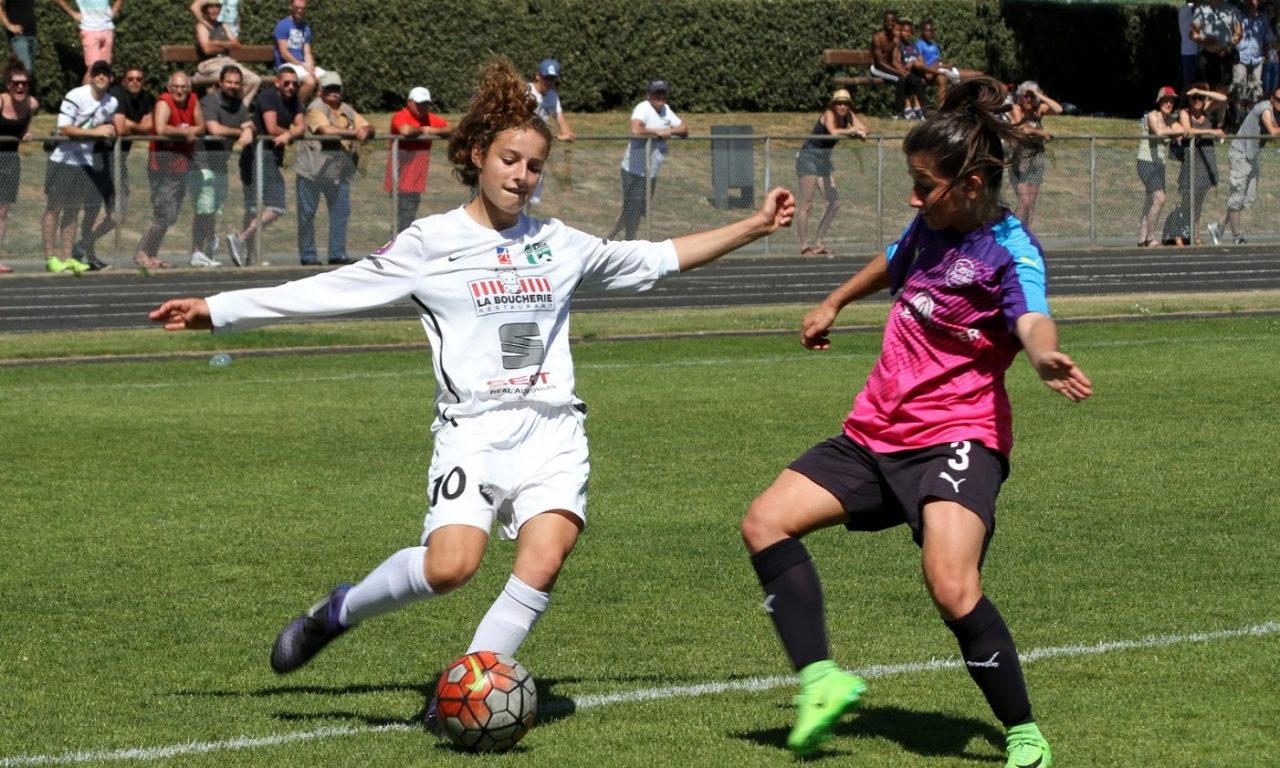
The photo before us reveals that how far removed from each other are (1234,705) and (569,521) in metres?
2.02

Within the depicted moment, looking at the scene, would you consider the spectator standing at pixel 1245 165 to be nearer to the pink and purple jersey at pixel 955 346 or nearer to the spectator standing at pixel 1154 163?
the spectator standing at pixel 1154 163

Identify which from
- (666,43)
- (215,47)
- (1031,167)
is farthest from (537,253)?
(666,43)

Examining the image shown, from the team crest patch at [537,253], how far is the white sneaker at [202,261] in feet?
56.7

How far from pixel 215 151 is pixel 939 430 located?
1836 centimetres

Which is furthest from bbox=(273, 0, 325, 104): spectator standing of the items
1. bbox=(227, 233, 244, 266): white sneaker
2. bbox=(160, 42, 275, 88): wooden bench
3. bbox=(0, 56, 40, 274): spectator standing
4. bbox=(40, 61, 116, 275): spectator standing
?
bbox=(0, 56, 40, 274): spectator standing

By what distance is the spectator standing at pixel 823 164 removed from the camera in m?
25.8

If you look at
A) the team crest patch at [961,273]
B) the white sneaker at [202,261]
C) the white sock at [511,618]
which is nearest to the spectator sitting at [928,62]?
the white sneaker at [202,261]

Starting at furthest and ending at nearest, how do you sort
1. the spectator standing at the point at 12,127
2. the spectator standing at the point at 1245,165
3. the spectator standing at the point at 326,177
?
1. the spectator standing at the point at 1245,165
2. the spectator standing at the point at 326,177
3. the spectator standing at the point at 12,127

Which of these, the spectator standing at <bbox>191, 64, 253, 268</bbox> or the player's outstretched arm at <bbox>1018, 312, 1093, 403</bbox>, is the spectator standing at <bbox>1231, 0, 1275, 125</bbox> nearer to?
the spectator standing at <bbox>191, 64, 253, 268</bbox>

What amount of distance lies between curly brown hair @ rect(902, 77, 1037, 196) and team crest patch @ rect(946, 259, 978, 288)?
0.73ft

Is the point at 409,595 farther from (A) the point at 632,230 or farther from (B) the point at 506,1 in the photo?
(B) the point at 506,1

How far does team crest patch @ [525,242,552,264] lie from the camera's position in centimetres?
595

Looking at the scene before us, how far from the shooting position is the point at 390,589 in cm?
582

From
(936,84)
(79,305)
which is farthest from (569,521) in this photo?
(936,84)
